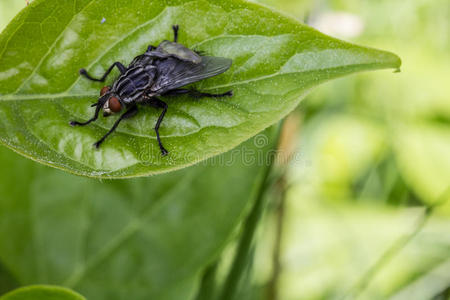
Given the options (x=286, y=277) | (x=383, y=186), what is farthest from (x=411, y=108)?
(x=286, y=277)

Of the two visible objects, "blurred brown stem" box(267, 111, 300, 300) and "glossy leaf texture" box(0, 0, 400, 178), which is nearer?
"glossy leaf texture" box(0, 0, 400, 178)

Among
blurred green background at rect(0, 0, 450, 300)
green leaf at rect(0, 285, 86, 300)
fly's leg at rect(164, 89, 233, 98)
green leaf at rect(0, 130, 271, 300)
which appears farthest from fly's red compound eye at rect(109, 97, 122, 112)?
blurred green background at rect(0, 0, 450, 300)

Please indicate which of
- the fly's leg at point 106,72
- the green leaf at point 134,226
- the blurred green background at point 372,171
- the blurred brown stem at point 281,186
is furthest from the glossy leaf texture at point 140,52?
the blurred green background at point 372,171

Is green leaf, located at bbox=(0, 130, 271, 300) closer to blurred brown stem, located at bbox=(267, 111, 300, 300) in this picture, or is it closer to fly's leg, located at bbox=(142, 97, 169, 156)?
fly's leg, located at bbox=(142, 97, 169, 156)

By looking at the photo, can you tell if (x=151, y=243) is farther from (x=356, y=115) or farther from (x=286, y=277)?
(x=356, y=115)

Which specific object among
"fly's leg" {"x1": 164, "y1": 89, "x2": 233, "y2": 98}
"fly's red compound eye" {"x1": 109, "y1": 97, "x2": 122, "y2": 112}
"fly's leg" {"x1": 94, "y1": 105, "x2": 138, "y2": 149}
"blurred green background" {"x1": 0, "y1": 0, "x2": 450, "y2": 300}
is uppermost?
"fly's leg" {"x1": 164, "y1": 89, "x2": 233, "y2": 98}

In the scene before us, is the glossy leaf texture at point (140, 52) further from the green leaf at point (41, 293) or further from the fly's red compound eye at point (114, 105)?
the green leaf at point (41, 293)
